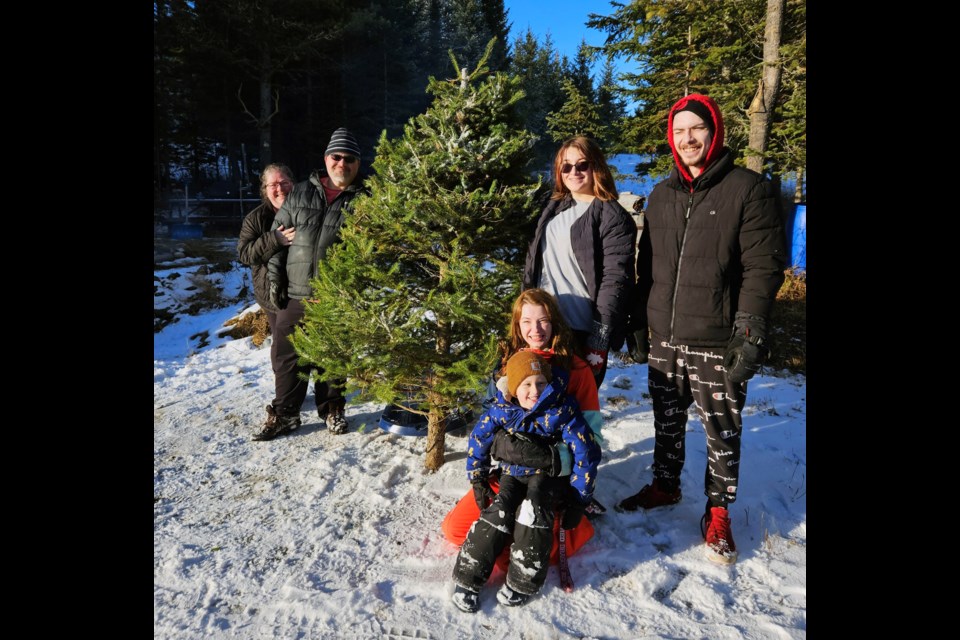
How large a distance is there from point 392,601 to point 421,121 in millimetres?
2934

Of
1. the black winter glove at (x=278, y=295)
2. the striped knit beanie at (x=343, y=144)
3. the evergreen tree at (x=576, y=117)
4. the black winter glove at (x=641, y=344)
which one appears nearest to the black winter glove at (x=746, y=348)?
the black winter glove at (x=641, y=344)

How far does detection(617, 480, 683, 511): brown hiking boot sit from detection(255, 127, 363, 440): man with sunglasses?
92.2 inches

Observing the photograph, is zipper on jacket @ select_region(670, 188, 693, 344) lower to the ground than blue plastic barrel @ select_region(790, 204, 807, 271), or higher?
lower

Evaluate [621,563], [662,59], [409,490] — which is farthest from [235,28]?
[621,563]

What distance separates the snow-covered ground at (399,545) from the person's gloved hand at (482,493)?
37 cm

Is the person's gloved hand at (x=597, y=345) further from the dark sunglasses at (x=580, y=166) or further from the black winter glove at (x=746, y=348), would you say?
the dark sunglasses at (x=580, y=166)

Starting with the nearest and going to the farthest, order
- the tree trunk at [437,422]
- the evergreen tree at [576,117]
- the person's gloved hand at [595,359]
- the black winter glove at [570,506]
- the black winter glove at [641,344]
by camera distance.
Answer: the black winter glove at [570,506], the person's gloved hand at [595,359], the black winter glove at [641,344], the tree trunk at [437,422], the evergreen tree at [576,117]

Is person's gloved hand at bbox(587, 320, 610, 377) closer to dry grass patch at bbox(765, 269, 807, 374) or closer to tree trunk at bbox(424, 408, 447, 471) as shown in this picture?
tree trunk at bbox(424, 408, 447, 471)

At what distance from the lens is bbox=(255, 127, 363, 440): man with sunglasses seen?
405 cm

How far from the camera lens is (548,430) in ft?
9.09

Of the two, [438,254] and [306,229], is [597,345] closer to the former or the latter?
[438,254]

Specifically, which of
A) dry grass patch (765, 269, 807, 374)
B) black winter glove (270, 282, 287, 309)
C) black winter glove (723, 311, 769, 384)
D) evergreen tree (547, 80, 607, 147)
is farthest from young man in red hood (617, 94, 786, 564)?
evergreen tree (547, 80, 607, 147)

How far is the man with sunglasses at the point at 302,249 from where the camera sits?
405 centimetres
